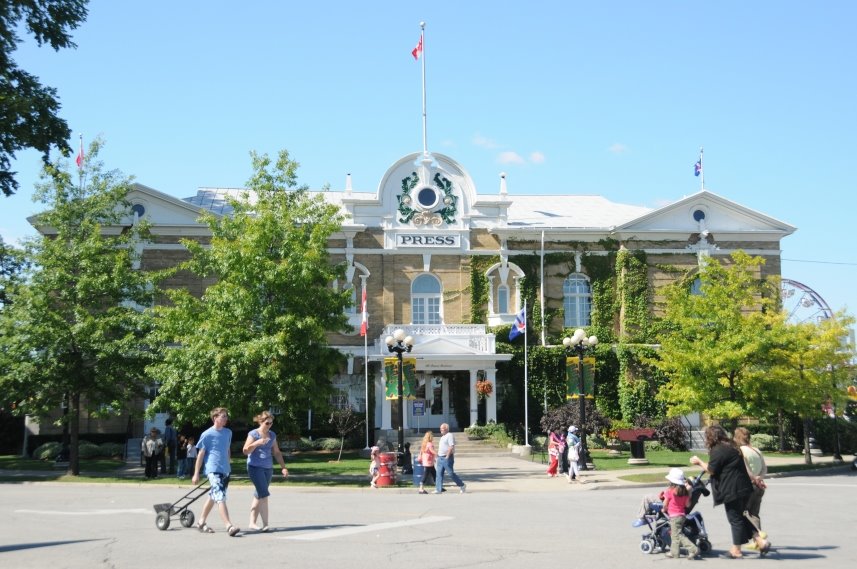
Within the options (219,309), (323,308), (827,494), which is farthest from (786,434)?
(219,309)

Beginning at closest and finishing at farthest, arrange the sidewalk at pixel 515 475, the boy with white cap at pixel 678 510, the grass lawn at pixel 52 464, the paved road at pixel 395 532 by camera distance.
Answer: the paved road at pixel 395 532 → the boy with white cap at pixel 678 510 → the sidewalk at pixel 515 475 → the grass lawn at pixel 52 464

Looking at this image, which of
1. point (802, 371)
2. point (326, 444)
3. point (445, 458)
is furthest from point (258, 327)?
point (802, 371)

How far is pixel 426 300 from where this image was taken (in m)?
40.3

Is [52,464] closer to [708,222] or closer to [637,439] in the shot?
[637,439]

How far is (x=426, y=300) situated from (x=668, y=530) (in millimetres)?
28477

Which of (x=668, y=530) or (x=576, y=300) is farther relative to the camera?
(x=576, y=300)

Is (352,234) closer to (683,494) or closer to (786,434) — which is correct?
(786,434)

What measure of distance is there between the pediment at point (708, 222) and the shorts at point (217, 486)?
30918 mm

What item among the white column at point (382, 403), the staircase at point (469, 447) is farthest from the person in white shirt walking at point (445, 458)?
the white column at point (382, 403)

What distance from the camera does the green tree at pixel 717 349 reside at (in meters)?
28.5

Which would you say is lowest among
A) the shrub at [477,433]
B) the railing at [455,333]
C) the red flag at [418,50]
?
the shrub at [477,433]

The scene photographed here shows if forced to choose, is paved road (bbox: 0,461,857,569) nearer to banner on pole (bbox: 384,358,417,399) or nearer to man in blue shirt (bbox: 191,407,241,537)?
man in blue shirt (bbox: 191,407,241,537)

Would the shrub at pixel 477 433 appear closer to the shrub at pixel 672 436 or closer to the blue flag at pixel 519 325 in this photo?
the blue flag at pixel 519 325

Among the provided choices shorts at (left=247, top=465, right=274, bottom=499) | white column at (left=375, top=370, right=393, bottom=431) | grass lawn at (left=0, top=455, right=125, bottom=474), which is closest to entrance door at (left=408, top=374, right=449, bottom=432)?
white column at (left=375, top=370, right=393, bottom=431)
